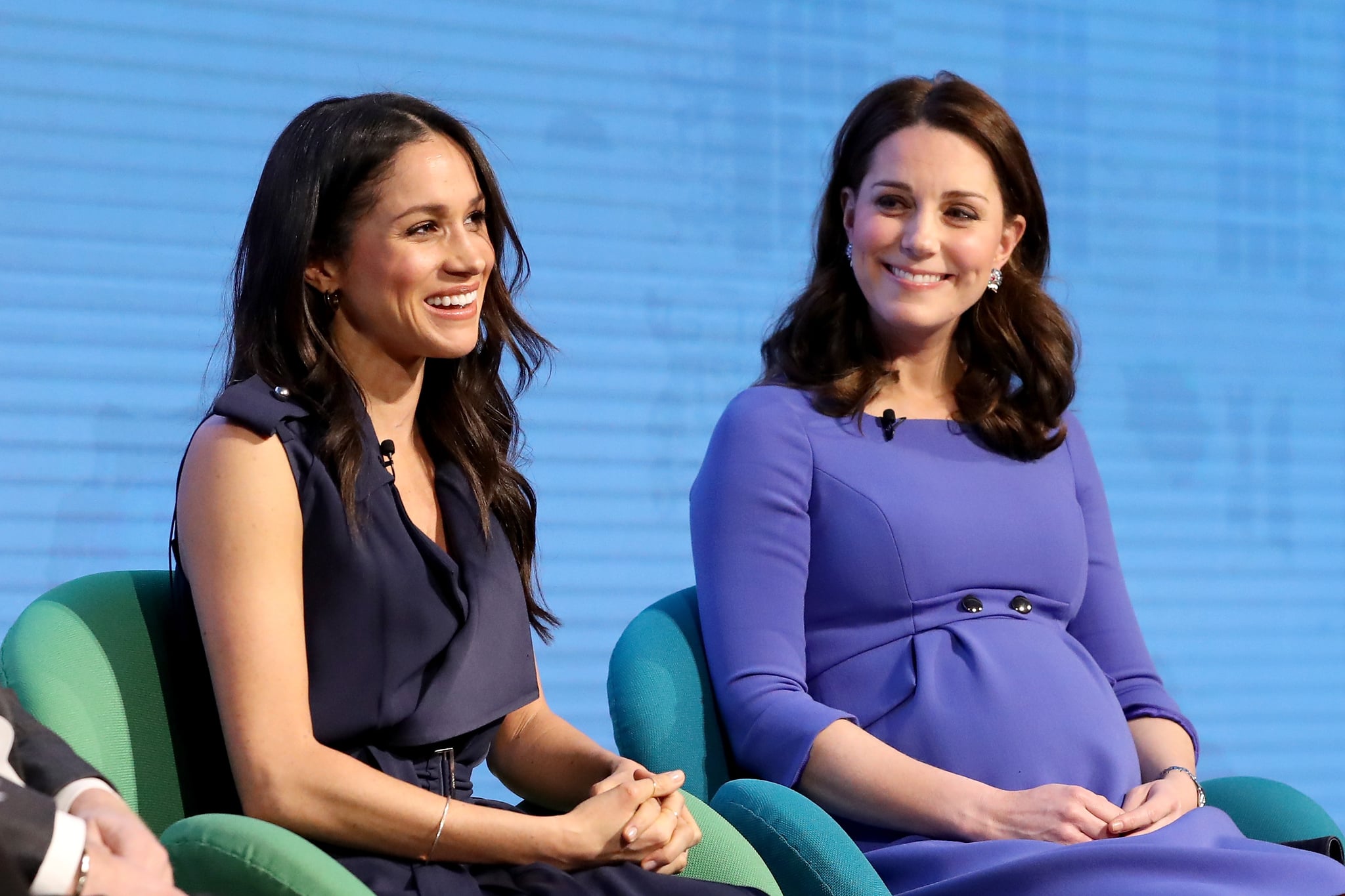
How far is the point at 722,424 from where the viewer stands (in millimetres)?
2377

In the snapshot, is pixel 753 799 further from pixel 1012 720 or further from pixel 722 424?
pixel 722 424

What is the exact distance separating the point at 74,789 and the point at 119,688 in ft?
1.09

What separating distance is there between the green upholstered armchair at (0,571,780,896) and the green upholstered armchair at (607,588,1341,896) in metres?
0.12

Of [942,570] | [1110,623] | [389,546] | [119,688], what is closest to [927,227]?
[942,570]

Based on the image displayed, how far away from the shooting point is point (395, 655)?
182 cm

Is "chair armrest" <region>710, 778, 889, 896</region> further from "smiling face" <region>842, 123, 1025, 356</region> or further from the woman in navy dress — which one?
"smiling face" <region>842, 123, 1025, 356</region>

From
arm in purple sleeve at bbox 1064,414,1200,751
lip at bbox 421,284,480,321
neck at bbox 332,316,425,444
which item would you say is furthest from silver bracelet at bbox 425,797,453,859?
arm in purple sleeve at bbox 1064,414,1200,751

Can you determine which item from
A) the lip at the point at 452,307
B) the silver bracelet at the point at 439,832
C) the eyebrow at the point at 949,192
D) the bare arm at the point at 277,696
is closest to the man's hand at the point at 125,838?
the bare arm at the point at 277,696

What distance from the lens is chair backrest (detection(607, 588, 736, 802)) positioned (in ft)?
7.18

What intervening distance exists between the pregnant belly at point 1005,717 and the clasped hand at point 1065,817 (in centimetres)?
9

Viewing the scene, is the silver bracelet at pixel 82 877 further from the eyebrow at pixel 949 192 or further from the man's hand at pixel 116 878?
the eyebrow at pixel 949 192

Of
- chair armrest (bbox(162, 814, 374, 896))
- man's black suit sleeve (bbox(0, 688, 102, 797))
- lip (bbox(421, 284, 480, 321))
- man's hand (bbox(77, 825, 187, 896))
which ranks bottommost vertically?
chair armrest (bbox(162, 814, 374, 896))

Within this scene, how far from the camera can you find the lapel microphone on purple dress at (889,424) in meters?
2.39

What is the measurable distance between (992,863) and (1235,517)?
88.3 inches
